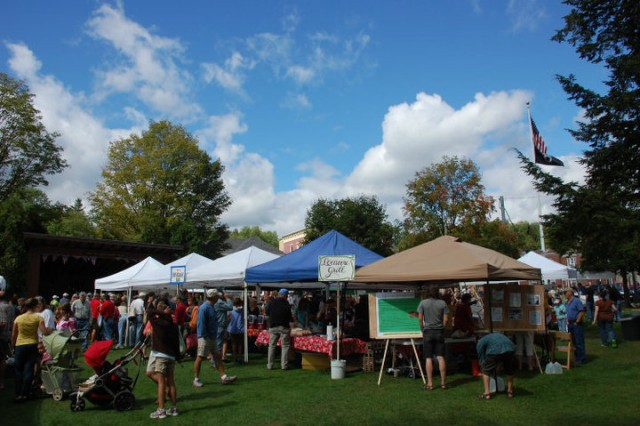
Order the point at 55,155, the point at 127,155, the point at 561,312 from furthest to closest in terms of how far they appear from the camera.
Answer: the point at 127,155, the point at 55,155, the point at 561,312

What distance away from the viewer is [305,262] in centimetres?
1141

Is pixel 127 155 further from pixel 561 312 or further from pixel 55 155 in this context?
pixel 561 312

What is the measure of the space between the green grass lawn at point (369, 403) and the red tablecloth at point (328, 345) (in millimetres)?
496

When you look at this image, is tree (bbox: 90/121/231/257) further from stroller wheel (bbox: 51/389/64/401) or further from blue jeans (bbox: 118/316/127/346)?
stroller wheel (bbox: 51/389/64/401)

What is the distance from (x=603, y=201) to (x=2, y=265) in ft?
80.6

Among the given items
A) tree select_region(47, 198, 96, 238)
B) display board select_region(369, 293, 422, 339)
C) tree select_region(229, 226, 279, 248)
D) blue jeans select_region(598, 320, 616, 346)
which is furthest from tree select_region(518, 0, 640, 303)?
tree select_region(229, 226, 279, 248)

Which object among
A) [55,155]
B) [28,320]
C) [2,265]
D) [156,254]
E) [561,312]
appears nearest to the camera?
[28,320]

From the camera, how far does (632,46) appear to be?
46.2ft

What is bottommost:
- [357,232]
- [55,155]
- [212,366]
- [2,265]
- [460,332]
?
[212,366]

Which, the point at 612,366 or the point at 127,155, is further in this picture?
the point at 127,155

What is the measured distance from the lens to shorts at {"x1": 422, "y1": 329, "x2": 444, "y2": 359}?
7992 millimetres

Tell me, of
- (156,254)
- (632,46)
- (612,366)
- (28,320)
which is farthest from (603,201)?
(156,254)

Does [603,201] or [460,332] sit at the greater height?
[603,201]

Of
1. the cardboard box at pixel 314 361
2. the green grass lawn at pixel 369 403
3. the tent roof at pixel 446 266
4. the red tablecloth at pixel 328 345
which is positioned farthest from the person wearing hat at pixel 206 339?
the tent roof at pixel 446 266
